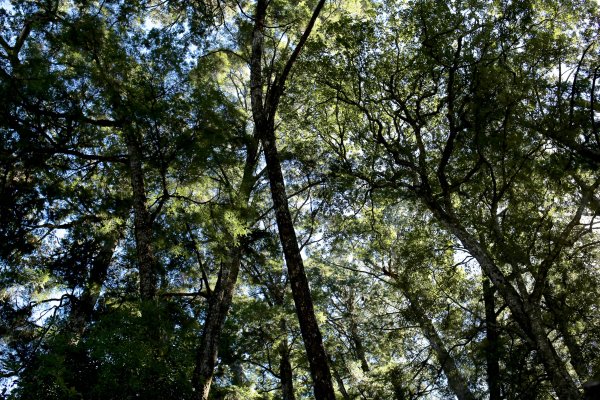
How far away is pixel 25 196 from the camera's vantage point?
9.05 m

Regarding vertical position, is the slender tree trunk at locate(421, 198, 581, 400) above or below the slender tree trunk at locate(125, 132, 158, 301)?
below

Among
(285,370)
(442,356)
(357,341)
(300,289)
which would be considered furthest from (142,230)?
(357,341)

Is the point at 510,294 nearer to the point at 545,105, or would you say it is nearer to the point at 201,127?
the point at 545,105

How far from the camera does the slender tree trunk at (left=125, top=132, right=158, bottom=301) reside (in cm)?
801

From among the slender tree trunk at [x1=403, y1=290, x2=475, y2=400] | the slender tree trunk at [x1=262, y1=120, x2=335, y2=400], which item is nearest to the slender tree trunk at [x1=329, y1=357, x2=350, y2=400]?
the slender tree trunk at [x1=403, y1=290, x2=475, y2=400]

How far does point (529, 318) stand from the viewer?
8688mm

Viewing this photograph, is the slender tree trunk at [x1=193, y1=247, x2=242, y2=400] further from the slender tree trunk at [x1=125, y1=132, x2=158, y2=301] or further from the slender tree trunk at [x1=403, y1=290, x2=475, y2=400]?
the slender tree trunk at [x1=403, y1=290, x2=475, y2=400]

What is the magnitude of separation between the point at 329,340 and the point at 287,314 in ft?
17.4

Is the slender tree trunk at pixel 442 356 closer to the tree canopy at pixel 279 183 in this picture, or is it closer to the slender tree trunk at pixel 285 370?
the tree canopy at pixel 279 183

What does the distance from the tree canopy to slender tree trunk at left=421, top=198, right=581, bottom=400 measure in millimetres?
47

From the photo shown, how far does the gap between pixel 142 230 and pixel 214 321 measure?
9.71 feet

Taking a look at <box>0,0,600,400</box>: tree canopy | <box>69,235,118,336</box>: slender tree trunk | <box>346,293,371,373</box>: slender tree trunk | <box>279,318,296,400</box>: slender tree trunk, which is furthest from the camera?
<box>346,293,371,373</box>: slender tree trunk

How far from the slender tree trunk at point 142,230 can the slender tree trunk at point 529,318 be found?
23.1 feet

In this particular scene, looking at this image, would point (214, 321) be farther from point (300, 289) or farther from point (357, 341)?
point (357, 341)
